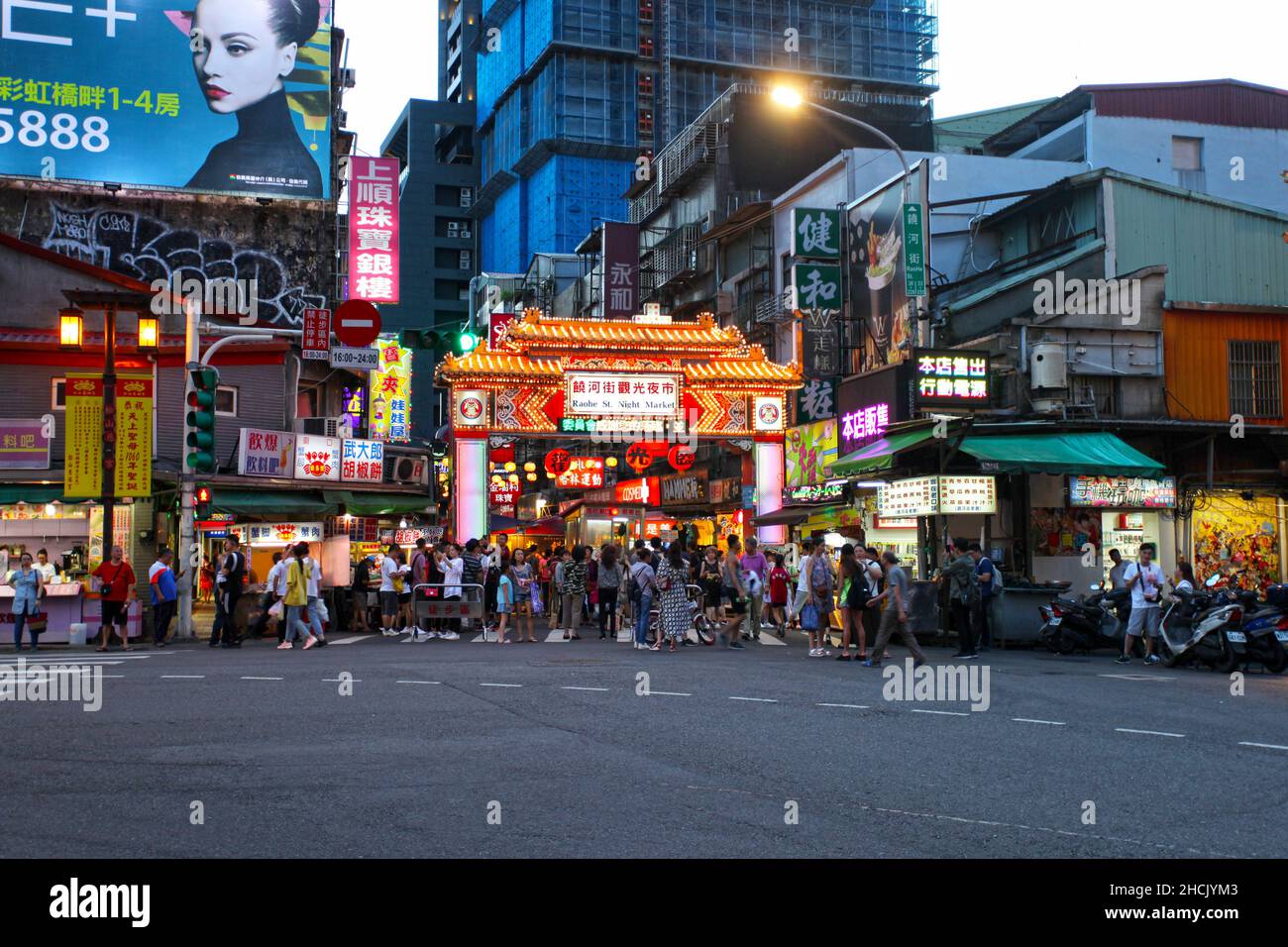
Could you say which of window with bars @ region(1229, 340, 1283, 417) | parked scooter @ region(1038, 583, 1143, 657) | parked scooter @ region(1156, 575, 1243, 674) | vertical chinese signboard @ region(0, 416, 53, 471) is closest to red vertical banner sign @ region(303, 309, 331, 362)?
vertical chinese signboard @ region(0, 416, 53, 471)

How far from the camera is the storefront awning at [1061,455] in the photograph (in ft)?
77.0

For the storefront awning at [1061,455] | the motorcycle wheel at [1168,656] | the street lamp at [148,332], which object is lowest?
the motorcycle wheel at [1168,656]

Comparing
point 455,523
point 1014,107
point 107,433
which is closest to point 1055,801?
point 107,433

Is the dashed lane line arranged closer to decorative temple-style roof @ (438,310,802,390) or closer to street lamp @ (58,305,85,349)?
street lamp @ (58,305,85,349)

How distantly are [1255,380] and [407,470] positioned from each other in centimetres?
2159

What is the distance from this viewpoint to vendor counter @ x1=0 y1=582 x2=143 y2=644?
23.7m

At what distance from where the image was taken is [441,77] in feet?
409

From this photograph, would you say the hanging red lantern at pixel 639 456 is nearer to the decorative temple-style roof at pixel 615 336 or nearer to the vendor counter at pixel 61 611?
the decorative temple-style roof at pixel 615 336

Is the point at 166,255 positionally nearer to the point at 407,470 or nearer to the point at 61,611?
the point at 407,470

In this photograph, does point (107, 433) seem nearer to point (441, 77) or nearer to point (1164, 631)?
point (1164, 631)

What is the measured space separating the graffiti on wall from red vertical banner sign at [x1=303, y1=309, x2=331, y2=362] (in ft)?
39.9

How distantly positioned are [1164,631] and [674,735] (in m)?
10.6

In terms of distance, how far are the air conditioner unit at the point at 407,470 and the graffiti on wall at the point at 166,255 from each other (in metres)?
12.0

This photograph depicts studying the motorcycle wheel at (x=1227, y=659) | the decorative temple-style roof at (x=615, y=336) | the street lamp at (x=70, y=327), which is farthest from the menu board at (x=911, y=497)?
the street lamp at (x=70, y=327)
